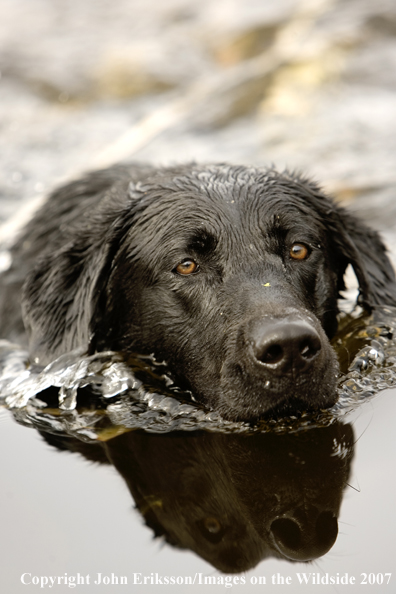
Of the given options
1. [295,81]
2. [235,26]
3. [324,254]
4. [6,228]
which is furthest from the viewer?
[235,26]

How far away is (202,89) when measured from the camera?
962 centimetres

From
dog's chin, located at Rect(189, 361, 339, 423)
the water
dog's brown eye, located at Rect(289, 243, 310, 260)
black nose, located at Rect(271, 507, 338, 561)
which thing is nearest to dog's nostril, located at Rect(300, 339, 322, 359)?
dog's chin, located at Rect(189, 361, 339, 423)

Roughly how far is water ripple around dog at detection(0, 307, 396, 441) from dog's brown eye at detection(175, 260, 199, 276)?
0.58 meters

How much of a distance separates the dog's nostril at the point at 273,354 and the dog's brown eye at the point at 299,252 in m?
0.83

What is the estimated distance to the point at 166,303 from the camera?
3848mm

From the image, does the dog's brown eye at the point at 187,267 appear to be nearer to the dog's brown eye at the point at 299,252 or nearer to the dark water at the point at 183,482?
the dog's brown eye at the point at 299,252

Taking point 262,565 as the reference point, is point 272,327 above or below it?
above

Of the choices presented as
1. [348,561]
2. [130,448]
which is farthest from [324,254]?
[348,561]

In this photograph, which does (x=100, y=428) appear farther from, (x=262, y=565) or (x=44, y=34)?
(x=44, y=34)

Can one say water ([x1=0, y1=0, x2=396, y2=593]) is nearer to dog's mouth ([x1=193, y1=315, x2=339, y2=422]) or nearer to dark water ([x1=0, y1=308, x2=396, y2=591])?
Result: dark water ([x1=0, y1=308, x2=396, y2=591])

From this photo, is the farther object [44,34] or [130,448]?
[44,34]

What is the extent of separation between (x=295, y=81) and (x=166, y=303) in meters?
6.13

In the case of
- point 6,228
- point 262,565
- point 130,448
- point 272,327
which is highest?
point 272,327

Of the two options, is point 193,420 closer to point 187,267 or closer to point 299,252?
point 187,267
